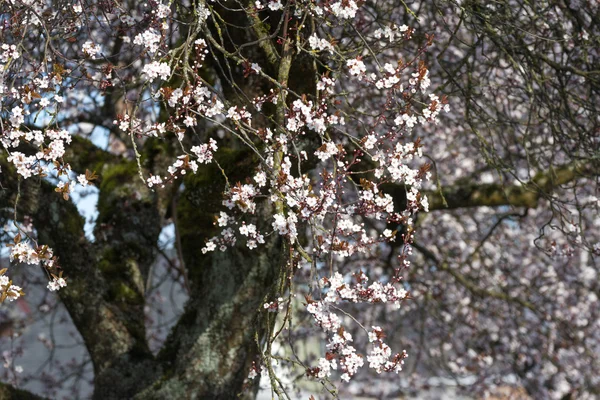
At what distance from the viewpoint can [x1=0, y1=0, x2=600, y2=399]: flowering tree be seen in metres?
2.95

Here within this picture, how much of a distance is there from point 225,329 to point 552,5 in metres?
2.83

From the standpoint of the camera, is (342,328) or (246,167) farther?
(246,167)

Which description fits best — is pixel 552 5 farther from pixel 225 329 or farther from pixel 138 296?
pixel 138 296

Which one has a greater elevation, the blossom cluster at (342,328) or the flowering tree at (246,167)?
the flowering tree at (246,167)

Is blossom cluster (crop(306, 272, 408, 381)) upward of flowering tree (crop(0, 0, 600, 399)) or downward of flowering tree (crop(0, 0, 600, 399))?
downward

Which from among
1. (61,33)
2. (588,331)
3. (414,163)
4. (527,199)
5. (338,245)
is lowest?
(338,245)

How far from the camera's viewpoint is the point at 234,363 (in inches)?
190

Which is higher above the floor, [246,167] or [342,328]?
[246,167]

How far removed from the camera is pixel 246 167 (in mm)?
4402

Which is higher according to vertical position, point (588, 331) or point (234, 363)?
point (588, 331)

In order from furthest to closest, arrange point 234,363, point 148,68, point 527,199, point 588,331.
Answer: point 588,331
point 527,199
point 234,363
point 148,68

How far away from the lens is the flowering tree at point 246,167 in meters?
2.95

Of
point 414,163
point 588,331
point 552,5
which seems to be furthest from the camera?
point 588,331

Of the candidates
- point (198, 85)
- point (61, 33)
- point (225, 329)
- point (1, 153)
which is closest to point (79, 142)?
point (1, 153)
